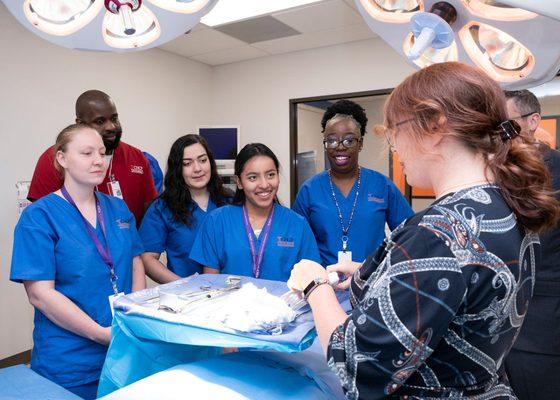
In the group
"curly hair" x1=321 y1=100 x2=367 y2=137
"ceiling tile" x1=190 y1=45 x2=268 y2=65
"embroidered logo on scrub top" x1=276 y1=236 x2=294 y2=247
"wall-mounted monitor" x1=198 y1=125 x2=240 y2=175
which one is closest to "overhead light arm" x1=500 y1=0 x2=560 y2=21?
"embroidered logo on scrub top" x1=276 y1=236 x2=294 y2=247

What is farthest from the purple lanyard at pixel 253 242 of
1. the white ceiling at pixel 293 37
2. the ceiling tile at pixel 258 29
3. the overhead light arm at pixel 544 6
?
the ceiling tile at pixel 258 29

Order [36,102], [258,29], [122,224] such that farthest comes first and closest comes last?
[258,29] → [36,102] → [122,224]

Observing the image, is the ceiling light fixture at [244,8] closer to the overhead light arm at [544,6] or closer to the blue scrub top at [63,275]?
the blue scrub top at [63,275]

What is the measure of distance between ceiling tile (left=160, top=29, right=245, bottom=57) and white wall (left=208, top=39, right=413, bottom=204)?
1.76 feet

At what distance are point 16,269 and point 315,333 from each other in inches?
42.5

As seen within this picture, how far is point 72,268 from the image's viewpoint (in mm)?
1433

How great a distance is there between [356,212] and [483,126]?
131 centimetres

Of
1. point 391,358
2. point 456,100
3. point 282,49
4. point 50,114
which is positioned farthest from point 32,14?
point 282,49

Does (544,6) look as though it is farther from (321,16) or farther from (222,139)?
(222,139)

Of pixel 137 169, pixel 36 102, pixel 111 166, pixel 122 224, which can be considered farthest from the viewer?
pixel 36 102

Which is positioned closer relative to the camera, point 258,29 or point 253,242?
point 253,242

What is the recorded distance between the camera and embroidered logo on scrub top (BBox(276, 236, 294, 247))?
171 centimetres

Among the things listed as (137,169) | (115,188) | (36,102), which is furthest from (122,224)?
(36,102)

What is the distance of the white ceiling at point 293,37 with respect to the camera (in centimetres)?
348
